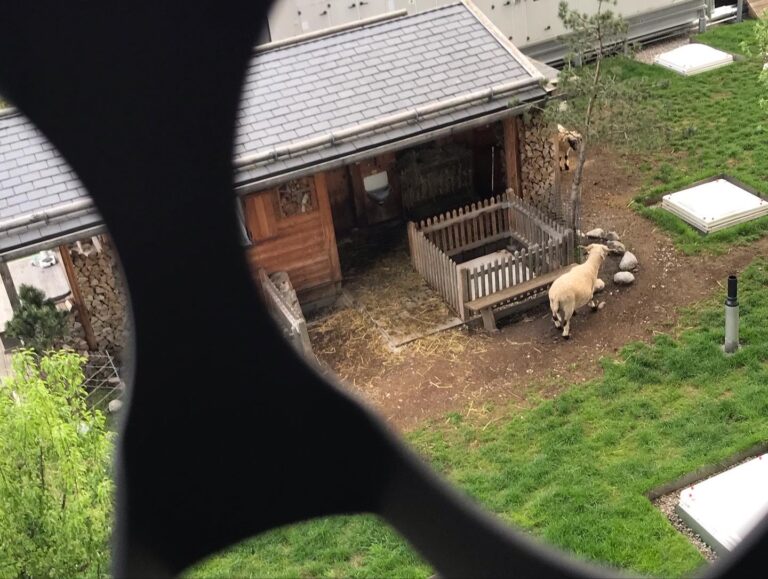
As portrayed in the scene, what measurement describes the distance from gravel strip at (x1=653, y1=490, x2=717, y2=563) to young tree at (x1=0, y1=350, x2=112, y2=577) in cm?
383

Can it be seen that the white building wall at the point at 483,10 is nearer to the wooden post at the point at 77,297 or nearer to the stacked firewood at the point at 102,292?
the stacked firewood at the point at 102,292

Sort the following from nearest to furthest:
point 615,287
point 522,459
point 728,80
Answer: point 522,459
point 615,287
point 728,80

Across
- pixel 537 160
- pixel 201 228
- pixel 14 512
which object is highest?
pixel 201 228

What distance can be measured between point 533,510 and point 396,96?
16.2 ft

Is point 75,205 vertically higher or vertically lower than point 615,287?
higher

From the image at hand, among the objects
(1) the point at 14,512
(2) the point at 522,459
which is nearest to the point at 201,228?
(1) the point at 14,512

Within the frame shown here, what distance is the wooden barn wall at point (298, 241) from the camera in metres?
9.73

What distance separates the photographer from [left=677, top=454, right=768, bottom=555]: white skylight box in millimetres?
6402

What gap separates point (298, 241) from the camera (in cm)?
998

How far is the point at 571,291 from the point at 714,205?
2806 millimetres

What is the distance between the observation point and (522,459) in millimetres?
7426

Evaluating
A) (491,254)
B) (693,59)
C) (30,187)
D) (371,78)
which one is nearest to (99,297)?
(30,187)

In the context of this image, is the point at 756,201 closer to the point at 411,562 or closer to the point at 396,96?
the point at 396,96

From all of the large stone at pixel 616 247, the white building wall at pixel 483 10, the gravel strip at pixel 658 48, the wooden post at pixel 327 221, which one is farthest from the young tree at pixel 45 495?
the gravel strip at pixel 658 48
